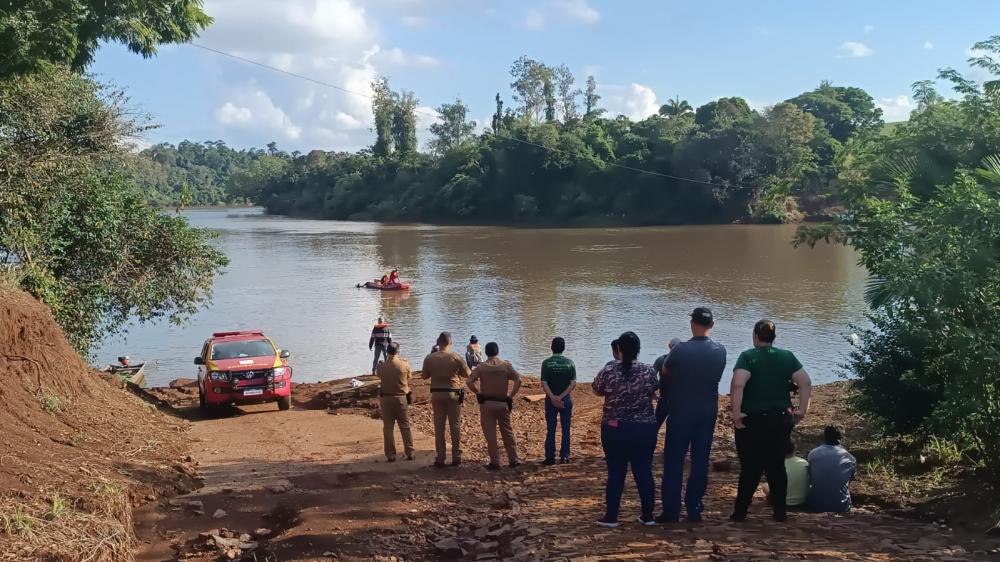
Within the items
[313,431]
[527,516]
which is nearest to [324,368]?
[313,431]

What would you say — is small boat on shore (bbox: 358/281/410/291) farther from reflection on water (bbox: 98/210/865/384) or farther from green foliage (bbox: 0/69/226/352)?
green foliage (bbox: 0/69/226/352)

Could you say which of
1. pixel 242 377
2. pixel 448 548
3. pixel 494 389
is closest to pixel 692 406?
pixel 448 548

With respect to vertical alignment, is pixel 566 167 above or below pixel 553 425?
above

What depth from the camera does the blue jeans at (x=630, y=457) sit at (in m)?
6.42

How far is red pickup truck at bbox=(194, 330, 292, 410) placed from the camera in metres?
15.4

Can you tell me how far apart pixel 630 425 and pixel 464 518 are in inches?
82.0

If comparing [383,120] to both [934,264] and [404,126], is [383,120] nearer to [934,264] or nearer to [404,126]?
[404,126]

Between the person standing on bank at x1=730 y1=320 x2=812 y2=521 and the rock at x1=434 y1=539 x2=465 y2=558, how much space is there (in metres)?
2.28

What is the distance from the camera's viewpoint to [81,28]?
50.5ft

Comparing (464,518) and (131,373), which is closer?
(464,518)

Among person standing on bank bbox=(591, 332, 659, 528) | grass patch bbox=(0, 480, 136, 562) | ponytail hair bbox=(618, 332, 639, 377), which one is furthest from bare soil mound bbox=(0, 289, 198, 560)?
ponytail hair bbox=(618, 332, 639, 377)

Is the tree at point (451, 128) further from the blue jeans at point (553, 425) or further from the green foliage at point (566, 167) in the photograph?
the blue jeans at point (553, 425)

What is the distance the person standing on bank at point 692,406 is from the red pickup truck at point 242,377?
10.7 meters

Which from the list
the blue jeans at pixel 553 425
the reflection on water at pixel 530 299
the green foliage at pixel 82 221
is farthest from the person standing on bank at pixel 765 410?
the reflection on water at pixel 530 299
